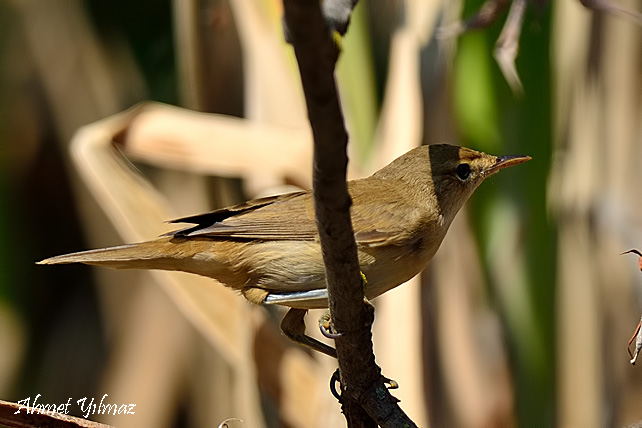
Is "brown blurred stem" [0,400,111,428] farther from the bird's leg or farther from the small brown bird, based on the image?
the bird's leg

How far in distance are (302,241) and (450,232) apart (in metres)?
0.59

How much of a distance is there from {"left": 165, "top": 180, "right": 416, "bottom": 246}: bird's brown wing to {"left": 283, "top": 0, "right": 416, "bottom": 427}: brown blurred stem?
0.31 m

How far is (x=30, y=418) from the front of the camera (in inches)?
41.3

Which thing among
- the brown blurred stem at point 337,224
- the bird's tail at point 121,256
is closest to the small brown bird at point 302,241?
the bird's tail at point 121,256

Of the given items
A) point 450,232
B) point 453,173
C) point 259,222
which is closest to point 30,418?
point 259,222

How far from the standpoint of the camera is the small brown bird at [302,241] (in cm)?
136

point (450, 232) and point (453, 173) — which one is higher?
point (453, 173)

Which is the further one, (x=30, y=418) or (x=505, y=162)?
(x=505, y=162)

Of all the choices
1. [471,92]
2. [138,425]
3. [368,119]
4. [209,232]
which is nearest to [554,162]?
[471,92]

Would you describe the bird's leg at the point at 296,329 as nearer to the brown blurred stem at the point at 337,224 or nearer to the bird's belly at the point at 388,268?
the bird's belly at the point at 388,268

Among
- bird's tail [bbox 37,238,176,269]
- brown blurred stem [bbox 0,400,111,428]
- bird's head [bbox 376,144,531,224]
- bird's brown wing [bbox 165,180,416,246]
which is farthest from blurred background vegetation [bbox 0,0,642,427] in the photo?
brown blurred stem [bbox 0,400,111,428]

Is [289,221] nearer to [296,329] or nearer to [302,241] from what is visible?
[302,241]

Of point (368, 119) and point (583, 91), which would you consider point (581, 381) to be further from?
point (368, 119)

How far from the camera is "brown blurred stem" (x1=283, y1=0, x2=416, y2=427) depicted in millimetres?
564
